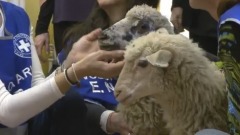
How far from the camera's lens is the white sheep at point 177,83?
0.73 metres

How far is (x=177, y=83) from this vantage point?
0.73 meters

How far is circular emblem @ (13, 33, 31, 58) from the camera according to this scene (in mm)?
1048

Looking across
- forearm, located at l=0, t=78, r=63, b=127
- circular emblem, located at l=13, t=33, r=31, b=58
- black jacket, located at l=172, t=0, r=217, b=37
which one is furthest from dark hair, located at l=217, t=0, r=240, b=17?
black jacket, located at l=172, t=0, r=217, b=37

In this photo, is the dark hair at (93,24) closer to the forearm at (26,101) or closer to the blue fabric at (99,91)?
the blue fabric at (99,91)

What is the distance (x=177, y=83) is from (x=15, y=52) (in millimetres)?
453

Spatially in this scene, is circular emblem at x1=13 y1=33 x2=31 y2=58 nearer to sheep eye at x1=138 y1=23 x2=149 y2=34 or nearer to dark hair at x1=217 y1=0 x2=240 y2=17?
sheep eye at x1=138 y1=23 x2=149 y2=34

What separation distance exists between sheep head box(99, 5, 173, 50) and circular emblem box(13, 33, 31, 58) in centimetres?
23

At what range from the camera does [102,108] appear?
3.40ft

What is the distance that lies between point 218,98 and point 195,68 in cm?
6

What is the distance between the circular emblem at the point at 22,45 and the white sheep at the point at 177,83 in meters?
0.37

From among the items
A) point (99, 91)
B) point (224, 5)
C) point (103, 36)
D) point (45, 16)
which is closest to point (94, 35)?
point (103, 36)

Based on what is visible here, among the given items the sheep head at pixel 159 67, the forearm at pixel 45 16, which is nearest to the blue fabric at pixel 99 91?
the sheep head at pixel 159 67

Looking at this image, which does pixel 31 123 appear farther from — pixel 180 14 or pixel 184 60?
pixel 180 14

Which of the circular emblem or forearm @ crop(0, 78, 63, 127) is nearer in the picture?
forearm @ crop(0, 78, 63, 127)
